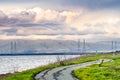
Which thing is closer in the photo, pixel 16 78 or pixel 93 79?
pixel 93 79

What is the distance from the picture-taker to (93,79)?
66.3m

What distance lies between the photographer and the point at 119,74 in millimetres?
71125

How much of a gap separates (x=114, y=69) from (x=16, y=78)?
66.6ft

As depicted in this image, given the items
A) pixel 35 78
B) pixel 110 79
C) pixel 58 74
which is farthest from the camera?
pixel 58 74

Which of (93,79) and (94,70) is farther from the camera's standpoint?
(94,70)

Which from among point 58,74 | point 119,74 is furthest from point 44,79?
point 119,74

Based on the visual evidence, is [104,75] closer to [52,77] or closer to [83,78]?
[83,78]

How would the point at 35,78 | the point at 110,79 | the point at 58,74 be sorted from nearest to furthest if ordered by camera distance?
1. the point at 110,79
2. the point at 35,78
3. the point at 58,74

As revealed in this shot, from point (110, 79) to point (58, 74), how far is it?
13168mm

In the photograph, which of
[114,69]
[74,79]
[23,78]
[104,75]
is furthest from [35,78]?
[114,69]

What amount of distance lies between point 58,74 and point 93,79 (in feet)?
36.3

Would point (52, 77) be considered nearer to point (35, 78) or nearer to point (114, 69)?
point (35, 78)

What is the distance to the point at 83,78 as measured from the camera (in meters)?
67.9

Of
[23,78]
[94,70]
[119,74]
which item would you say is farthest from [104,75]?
[23,78]
